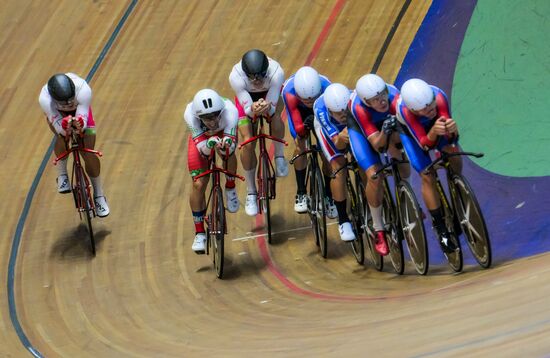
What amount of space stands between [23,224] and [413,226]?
347cm

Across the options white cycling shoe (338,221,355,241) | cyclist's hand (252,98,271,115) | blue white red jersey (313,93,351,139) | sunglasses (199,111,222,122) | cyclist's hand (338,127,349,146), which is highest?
cyclist's hand (252,98,271,115)

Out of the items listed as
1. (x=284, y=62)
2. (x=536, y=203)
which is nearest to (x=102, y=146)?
(x=284, y=62)

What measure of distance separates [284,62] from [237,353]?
5018mm

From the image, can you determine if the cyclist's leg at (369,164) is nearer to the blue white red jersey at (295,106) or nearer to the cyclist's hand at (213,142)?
the blue white red jersey at (295,106)

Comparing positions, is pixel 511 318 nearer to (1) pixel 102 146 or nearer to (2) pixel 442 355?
(2) pixel 442 355

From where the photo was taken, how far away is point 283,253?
8.41m

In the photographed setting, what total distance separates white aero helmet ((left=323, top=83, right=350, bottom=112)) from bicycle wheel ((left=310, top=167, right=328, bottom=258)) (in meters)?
0.75

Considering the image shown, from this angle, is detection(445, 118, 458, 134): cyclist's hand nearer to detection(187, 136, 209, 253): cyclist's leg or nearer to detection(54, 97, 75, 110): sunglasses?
detection(187, 136, 209, 253): cyclist's leg

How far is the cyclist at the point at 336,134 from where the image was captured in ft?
24.3

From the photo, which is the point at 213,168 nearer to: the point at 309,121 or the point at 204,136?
the point at 204,136

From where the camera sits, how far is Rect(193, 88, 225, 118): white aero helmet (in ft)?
24.5

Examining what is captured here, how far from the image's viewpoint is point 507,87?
9422 millimetres

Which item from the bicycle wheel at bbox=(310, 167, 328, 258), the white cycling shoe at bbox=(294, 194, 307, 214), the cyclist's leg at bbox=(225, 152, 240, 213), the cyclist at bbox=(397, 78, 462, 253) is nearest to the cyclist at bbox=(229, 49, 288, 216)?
the cyclist's leg at bbox=(225, 152, 240, 213)

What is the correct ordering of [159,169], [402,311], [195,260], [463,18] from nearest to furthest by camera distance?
[402,311] < [195,260] < [159,169] < [463,18]
